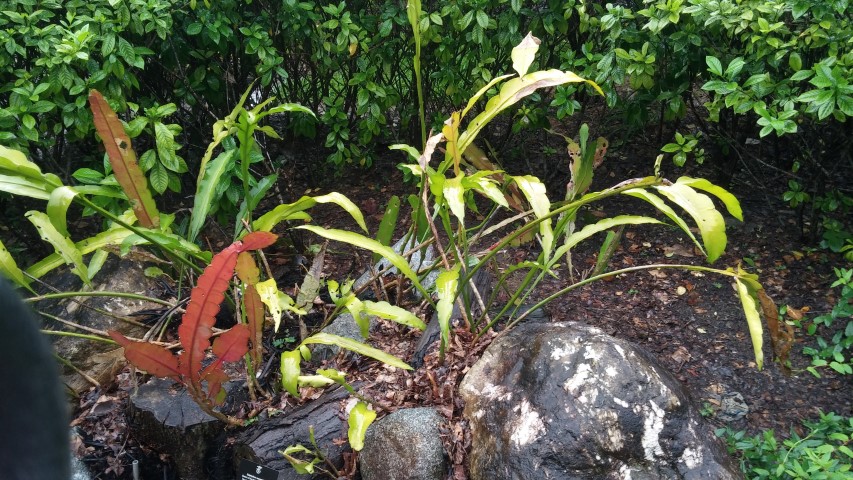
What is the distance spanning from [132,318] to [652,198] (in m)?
2.34

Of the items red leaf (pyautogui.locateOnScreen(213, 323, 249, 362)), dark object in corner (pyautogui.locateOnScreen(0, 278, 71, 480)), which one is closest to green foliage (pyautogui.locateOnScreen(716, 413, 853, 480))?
red leaf (pyautogui.locateOnScreen(213, 323, 249, 362))

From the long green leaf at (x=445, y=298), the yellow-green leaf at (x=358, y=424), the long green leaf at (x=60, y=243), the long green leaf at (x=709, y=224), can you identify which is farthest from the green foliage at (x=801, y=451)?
the long green leaf at (x=60, y=243)

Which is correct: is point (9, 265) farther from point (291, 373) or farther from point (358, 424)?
point (358, 424)

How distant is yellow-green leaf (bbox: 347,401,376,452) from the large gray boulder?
38 centimetres

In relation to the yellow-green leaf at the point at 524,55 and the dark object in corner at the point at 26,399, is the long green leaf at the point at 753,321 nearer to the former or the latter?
the yellow-green leaf at the point at 524,55

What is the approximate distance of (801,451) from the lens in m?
2.26

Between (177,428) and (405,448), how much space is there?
900mm

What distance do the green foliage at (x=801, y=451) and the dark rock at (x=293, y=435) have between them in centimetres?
142

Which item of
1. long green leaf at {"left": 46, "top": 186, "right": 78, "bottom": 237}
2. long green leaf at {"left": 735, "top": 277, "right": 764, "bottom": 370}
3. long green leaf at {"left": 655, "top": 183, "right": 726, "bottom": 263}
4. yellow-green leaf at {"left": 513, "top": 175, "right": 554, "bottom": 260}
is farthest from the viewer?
yellow-green leaf at {"left": 513, "top": 175, "right": 554, "bottom": 260}

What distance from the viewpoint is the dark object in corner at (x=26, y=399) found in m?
0.57

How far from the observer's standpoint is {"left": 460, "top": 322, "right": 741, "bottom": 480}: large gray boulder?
1.96 metres

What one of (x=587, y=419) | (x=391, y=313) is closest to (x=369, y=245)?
(x=391, y=313)

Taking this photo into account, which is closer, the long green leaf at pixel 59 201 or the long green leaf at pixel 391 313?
the long green leaf at pixel 59 201

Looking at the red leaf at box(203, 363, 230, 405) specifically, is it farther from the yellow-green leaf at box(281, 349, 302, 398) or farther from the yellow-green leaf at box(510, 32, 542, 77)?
the yellow-green leaf at box(510, 32, 542, 77)
